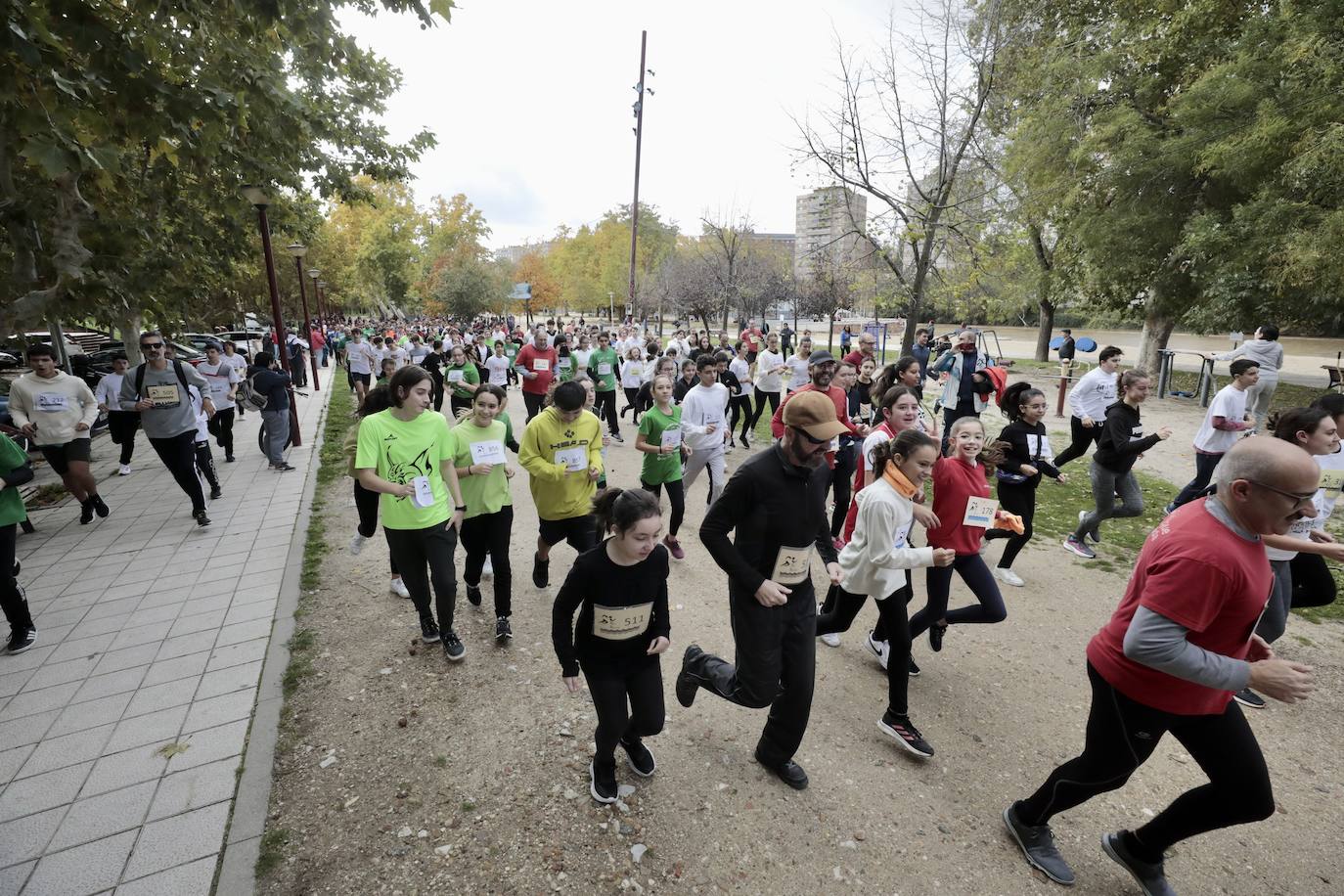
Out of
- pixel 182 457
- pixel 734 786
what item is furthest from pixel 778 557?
pixel 182 457

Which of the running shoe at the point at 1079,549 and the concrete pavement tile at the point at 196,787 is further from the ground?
the running shoe at the point at 1079,549

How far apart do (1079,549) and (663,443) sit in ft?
14.7

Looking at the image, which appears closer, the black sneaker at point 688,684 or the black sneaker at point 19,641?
the black sneaker at point 688,684

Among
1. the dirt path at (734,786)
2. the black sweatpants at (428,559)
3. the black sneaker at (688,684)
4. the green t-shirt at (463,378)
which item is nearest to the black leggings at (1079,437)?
the dirt path at (734,786)

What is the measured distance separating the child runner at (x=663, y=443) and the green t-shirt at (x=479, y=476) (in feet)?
4.38

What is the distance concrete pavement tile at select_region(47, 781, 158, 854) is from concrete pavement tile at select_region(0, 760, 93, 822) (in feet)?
0.46

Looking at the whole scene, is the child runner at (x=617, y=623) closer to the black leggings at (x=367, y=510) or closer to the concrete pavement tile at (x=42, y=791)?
the concrete pavement tile at (x=42, y=791)

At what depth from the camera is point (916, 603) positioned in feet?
17.3

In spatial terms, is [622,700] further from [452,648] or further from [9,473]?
[9,473]

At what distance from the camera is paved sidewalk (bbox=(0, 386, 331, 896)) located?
2838mm

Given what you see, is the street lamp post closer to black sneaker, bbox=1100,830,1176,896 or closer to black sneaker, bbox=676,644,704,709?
black sneaker, bbox=676,644,704,709

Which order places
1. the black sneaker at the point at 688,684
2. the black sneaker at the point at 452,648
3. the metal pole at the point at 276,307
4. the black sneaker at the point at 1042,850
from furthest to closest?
1. the metal pole at the point at 276,307
2. the black sneaker at the point at 452,648
3. the black sneaker at the point at 688,684
4. the black sneaker at the point at 1042,850

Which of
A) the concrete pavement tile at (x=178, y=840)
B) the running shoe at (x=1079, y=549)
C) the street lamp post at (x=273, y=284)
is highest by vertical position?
the street lamp post at (x=273, y=284)

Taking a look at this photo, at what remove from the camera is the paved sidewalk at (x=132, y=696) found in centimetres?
284
